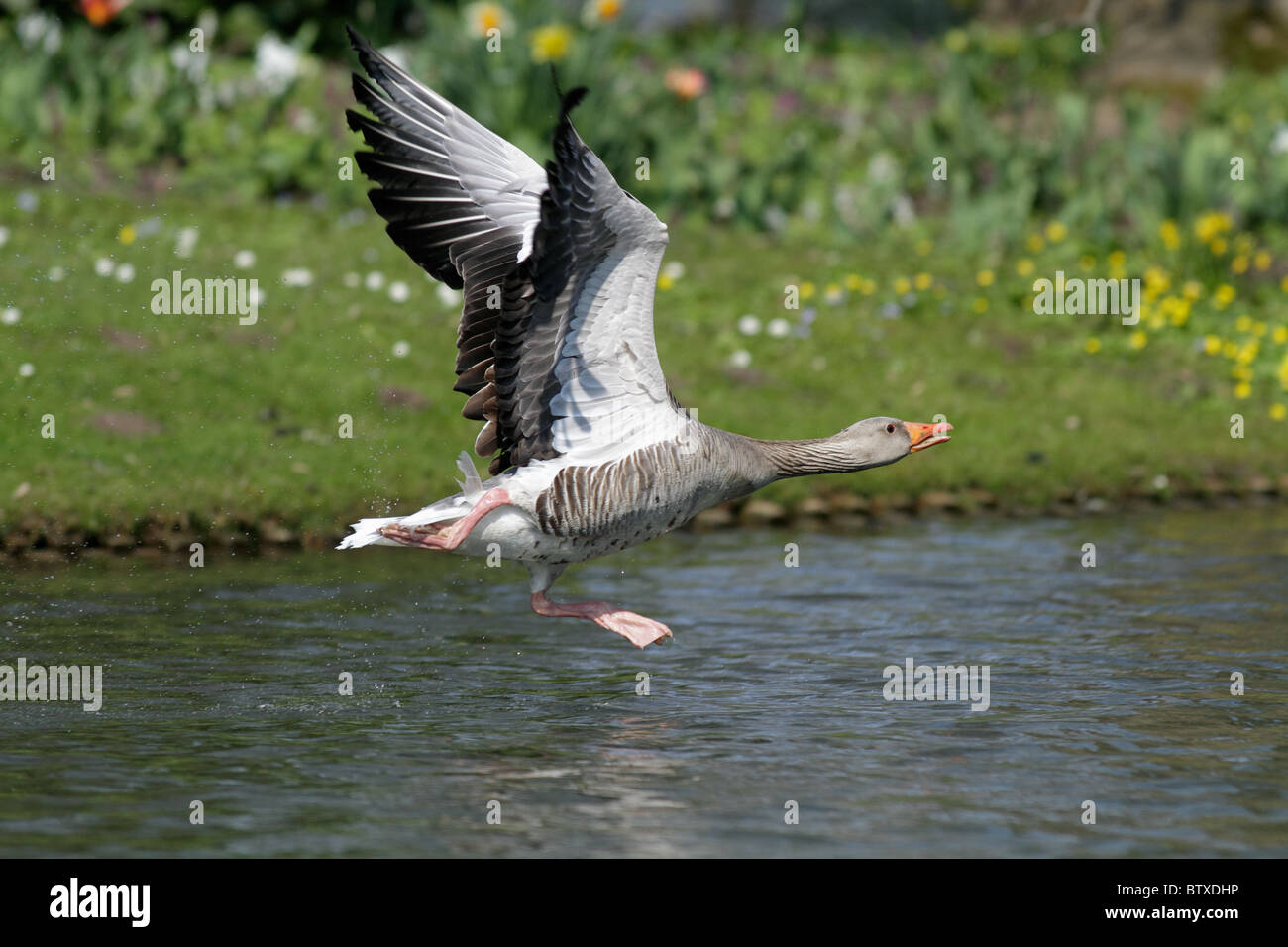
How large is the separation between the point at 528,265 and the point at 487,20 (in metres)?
11.2

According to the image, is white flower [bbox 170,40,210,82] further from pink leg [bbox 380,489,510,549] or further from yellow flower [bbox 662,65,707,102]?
pink leg [bbox 380,489,510,549]

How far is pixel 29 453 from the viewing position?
11195 millimetres

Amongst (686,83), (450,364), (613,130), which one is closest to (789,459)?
(450,364)

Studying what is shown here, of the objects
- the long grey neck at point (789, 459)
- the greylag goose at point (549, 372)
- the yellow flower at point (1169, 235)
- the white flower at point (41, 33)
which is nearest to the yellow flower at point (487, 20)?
the white flower at point (41, 33)

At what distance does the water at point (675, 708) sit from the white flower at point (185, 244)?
443 centimetres

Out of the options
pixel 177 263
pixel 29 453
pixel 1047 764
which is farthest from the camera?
pixel 177 263

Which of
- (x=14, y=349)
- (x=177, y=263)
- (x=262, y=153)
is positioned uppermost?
(x=262, y=153)

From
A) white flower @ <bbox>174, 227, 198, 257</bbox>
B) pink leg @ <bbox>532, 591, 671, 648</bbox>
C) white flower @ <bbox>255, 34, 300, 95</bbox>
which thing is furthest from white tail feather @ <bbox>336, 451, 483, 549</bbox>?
white flower @ <bbox>255, 34, 300, 95</bbox>

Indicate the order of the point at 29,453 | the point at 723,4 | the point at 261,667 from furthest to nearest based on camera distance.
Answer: the point at 723,4, the point at 29,453, the point at 261,667

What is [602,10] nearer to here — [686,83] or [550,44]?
[686,83]

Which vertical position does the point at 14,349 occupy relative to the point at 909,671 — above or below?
above

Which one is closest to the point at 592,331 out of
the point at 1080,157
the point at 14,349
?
the point at 14,349
